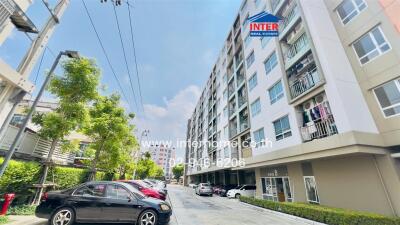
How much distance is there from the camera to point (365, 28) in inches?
444

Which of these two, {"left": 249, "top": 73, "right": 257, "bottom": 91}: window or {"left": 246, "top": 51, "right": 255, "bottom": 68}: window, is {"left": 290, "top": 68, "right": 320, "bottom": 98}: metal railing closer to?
{"left": 249, "top": 73, "right": 257, "bottom": 91}: window

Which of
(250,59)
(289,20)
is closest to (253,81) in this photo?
(250,59)

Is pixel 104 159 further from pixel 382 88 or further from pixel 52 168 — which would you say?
pixel 382 88

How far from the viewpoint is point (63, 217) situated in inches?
253

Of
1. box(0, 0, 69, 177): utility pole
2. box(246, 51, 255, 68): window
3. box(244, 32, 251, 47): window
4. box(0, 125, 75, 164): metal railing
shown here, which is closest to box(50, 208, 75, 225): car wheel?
box(0, 0, 69, 177): utility pole

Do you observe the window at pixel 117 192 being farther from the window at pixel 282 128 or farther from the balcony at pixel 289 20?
the balcony at pixel 289 20

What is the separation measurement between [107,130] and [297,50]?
652 inches

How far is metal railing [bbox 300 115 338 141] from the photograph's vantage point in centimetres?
1104

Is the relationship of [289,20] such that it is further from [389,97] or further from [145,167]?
[145,167]

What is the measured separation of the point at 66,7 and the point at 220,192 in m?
26.8

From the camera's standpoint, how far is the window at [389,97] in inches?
377

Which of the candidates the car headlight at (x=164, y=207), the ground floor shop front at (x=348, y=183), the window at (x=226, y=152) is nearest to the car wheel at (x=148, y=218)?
the car headlight at (x=164, y=207)

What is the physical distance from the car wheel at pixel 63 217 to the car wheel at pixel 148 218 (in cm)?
224

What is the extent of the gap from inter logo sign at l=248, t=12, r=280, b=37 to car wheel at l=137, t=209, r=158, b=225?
12.4 meters
